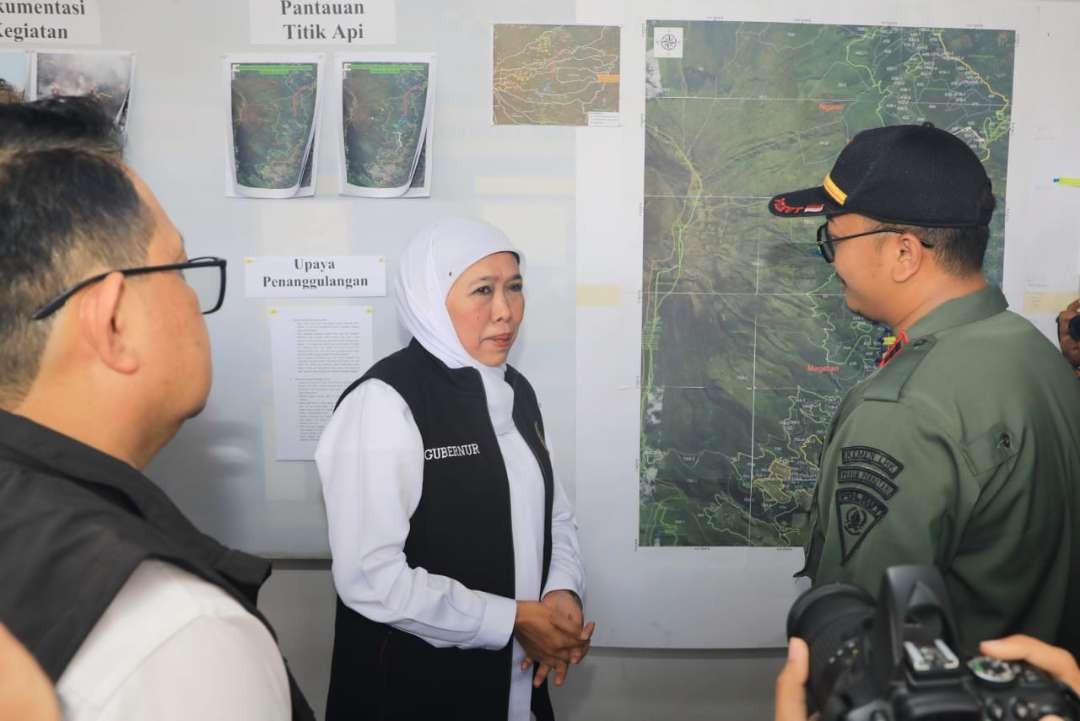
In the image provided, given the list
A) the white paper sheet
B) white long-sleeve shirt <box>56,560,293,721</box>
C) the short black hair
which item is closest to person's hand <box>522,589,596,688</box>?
the white paper sheet

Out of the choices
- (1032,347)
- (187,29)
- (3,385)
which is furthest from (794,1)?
(3,385)

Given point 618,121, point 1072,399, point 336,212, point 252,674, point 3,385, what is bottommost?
point 252,674

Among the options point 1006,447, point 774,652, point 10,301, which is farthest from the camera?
point 774,652

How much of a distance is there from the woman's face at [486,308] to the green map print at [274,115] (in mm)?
620

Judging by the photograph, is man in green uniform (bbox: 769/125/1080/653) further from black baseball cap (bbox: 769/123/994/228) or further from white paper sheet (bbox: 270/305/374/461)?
white paper sheet (bbox: 270/305/374/461)

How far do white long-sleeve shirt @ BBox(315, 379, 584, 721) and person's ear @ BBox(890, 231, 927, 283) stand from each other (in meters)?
0.89

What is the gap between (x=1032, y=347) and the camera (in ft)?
3.86

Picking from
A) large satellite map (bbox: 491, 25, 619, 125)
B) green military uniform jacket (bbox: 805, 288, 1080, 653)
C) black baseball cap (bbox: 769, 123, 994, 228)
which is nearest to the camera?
green military uniform jacket (bbox: 805, 288, 1080, 653)

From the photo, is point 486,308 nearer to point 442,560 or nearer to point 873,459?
point 442,560

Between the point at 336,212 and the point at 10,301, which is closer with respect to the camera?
the point at 10,301

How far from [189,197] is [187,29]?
0.41 metres

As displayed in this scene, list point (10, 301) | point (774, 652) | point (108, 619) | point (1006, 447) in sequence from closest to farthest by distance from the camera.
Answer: point (108, 619), point (10, 301), point (1006, 447), point (774, 652)

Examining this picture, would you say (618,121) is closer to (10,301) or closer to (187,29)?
(187,29)

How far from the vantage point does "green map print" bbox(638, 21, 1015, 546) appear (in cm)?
184
